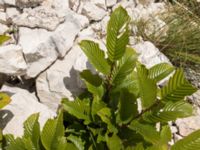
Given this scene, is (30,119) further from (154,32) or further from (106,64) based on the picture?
(154,32)

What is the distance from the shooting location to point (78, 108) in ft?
7.23

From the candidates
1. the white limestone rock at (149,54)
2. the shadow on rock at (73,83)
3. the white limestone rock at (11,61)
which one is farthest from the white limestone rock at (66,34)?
the white limestone rock at (149,54)

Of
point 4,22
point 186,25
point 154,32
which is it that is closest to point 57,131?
point 4,22

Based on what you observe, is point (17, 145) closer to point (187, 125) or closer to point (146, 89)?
point (146, 89)

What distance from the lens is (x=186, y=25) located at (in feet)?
10.2

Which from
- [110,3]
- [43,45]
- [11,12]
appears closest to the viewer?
[43,45]

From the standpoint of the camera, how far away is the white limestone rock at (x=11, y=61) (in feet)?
7.57

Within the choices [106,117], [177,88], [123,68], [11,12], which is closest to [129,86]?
[123,68]

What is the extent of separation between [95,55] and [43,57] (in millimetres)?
391

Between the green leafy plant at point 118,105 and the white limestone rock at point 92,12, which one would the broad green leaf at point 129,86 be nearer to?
the green leafy plant at point 118,105

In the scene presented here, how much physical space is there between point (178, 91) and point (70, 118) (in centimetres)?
79

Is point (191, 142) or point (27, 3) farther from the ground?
point (27, 3)

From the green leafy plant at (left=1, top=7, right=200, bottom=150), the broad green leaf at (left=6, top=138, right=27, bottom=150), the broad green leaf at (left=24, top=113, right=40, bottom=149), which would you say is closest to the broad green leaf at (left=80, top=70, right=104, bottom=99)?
the green leafy plant at (left=1, top=7, right=200, bottom=150)

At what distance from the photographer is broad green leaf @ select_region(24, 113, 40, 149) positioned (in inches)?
77.7
